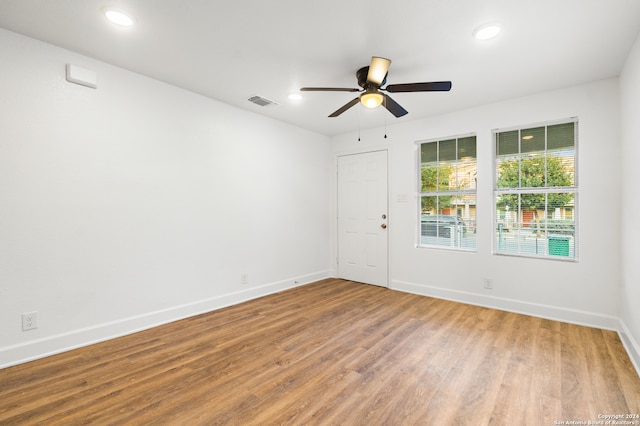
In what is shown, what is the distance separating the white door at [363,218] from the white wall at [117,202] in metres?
1.45

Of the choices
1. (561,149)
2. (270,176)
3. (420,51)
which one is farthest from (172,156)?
(561,149)

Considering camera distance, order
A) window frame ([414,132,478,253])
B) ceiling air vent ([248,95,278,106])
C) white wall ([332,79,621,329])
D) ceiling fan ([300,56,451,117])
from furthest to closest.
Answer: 1. window frame ([414,132,478,253])
2. ceiling air vent ([248,95,278,106])
3. white wall ([332,79,621,329])
4. ceiling fan ([300,56,451,117])

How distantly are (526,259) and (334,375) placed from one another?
9.38 ft

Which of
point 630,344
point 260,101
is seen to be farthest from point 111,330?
point 630,344

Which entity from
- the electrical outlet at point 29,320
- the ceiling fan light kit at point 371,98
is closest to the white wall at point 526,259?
the ceiling fan light kit at point 371,98

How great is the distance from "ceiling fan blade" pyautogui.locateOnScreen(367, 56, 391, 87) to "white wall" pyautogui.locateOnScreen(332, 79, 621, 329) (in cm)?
115

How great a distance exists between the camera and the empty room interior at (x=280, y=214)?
6.88ft

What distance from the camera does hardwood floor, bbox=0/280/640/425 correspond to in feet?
6.12

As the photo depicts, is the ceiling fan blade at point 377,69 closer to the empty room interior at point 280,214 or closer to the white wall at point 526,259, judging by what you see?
the empty room interior at point 280,214

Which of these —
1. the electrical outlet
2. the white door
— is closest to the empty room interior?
the electrical outlet

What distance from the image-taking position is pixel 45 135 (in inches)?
101

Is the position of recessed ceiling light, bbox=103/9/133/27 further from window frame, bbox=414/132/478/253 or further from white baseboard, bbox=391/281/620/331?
white baseboard, bbox=391/281/620/331

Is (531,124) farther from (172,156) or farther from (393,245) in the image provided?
(172,156)

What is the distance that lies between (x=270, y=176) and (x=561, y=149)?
3753 mm
